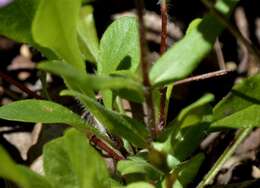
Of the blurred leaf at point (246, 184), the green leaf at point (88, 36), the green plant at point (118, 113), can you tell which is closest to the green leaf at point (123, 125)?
the green plant at point (118, 113)

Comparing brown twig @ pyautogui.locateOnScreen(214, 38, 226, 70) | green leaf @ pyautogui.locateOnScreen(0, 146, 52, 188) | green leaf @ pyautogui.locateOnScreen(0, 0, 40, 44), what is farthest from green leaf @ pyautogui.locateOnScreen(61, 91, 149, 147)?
brown twig @ pyautogui.locateOnScreen(214, 38, 226, 70)

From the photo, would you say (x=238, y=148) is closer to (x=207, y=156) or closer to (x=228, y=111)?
(x=207, y=156)

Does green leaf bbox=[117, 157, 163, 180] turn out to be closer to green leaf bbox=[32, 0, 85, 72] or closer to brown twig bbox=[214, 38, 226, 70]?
green leaf bbox=[32, 0, 85, 72]

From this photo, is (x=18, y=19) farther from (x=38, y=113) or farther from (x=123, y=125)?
(x=123, y=125)

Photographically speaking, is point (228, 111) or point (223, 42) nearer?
point (228, 111)

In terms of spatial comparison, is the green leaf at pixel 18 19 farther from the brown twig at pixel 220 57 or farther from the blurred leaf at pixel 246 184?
the brown twig at pixel 220 57

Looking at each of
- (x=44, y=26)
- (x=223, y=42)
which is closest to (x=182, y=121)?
(x=44, y=26)
